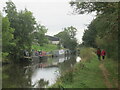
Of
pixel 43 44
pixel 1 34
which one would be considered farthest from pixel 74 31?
pixel 1 34

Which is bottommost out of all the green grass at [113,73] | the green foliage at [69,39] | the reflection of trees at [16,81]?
the reflection of trees at [16,81]

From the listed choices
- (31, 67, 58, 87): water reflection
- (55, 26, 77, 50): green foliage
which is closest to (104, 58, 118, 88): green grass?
(31, 67, 58, 87): water reflection

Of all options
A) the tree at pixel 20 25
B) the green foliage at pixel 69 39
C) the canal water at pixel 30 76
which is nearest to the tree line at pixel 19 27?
the tree at pixel 20 25

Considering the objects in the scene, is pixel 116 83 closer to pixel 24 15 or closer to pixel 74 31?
pixel 24 15

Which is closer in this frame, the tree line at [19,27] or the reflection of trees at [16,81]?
the reflection of trees at [16,81]

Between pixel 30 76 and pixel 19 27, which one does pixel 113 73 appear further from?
pixel 19 27

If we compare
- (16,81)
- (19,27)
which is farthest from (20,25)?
(16,81)

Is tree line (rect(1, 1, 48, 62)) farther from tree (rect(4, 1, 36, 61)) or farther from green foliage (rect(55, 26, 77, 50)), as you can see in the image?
green foliage (rect(55, 26, 77, 50))

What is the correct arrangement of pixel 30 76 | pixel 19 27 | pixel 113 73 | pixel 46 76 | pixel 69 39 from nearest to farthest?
pixel 113 73 < pixel 46 76 < pixel 30 76 < pixel 19 27 < pixel 69 39

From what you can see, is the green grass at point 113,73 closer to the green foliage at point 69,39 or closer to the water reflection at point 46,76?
the water reflection at point 46,76

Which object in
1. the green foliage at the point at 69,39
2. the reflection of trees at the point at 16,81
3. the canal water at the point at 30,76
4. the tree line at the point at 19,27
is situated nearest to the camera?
the reflection of trees at the point at 16,81

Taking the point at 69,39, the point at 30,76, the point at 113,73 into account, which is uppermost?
the point at 69,39

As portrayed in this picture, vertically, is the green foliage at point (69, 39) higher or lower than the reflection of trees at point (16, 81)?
higher

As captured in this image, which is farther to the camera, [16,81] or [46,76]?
[46,76]
